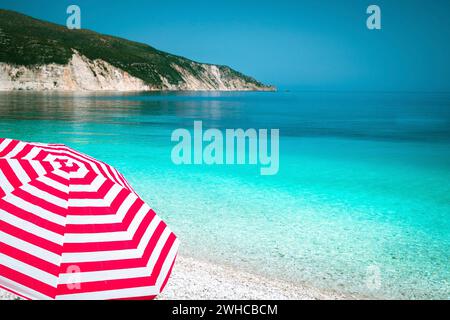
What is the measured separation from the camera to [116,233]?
3859 mm

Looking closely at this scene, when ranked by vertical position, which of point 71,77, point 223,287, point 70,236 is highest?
point 71,77

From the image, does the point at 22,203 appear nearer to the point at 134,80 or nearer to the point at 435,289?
the point at 435,289

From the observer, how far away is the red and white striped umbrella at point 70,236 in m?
3.68

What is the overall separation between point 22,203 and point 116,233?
892 mm

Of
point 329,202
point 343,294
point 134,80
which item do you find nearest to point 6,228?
point 343,294

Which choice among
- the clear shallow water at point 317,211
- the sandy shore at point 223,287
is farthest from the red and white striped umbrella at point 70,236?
the clear shallow water at point 317,211

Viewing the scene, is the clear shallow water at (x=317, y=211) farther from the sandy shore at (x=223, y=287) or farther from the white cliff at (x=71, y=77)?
the white cliff at (x=71, y=77)

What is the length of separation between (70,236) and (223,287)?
2.67 meters

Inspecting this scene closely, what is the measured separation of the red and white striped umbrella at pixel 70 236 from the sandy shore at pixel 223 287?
1.38 metres

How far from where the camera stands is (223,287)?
5734 mm

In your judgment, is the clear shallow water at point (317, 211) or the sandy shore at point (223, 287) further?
the clear shallow water at point (317, 211)

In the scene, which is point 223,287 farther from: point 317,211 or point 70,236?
point 317,211

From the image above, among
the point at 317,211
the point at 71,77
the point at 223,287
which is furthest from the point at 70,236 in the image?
the point at 71,77
